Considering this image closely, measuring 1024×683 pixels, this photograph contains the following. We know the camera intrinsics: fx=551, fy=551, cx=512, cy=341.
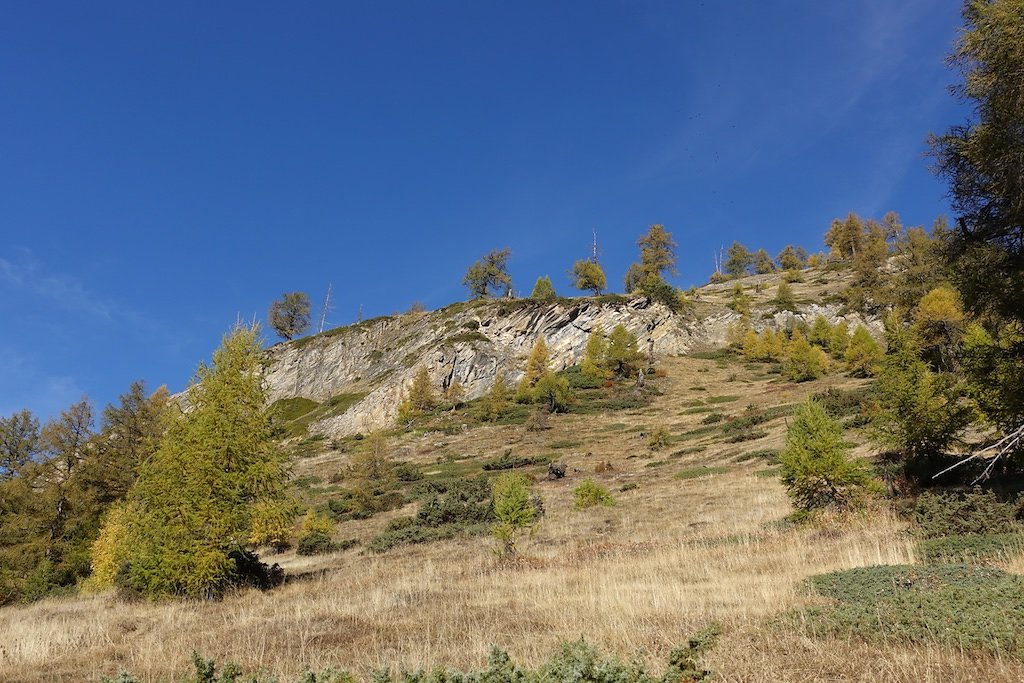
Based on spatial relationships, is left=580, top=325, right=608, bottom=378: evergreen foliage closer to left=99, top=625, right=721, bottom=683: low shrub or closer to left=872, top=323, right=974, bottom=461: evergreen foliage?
left=872, top=323, right=974, bottom=461: evergreen foliage

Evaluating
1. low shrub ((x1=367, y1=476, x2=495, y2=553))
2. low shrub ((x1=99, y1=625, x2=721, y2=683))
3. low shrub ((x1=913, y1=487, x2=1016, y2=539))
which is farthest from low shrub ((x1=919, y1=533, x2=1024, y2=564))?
low shrub ((x1=367, y1=476, x2=495, y2=553))

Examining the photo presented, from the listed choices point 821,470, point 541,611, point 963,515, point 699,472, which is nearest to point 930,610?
point 541,611

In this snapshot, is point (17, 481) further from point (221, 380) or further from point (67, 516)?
point (221, 380)

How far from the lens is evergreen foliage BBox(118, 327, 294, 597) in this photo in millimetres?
11344

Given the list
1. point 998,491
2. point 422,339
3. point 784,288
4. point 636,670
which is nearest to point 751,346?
point 784,288

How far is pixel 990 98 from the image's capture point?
34.3 ft

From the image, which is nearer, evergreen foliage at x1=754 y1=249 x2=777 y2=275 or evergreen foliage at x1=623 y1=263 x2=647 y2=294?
evergreen foliage at x1=623 y1=263 x2=647 y2=294

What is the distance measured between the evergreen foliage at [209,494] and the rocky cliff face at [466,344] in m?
53.5

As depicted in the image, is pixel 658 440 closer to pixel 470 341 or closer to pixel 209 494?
pixel 209 494

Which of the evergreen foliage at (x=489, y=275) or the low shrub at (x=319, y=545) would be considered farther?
the evergreen foliage at (x=489, y=275)

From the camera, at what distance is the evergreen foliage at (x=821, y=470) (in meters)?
14.3

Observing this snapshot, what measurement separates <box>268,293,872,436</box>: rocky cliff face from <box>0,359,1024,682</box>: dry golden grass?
50.4 metres

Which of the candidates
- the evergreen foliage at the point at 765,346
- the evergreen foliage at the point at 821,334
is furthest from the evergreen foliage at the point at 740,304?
the evergreen foliage at the point at 821,334

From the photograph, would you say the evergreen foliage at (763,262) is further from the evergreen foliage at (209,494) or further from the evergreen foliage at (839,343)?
the evergreen foliage at (209,494)
